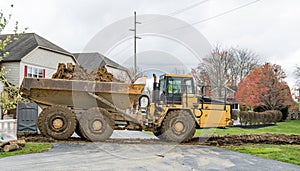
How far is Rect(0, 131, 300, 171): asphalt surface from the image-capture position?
6895 mm

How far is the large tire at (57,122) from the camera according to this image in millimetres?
10719

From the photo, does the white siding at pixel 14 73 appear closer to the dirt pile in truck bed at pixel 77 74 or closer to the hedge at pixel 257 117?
the dirt pile in truck bed at pixel 77 74

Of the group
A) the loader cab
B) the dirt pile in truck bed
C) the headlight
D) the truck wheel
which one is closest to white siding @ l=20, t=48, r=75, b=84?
the dirt pile in truck bed

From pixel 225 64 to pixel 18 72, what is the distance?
26174 mm

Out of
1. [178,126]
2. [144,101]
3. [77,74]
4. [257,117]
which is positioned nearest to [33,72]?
[77,74]

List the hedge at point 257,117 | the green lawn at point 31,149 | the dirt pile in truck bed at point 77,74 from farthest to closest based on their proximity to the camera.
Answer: the hedge at point 257,117
the dirt pile in truck bed at point 77,74
the green lawn at point 31,149

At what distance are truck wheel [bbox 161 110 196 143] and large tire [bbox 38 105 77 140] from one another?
3.38 metres

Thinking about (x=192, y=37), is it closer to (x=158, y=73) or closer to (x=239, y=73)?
(x=158, y=73)

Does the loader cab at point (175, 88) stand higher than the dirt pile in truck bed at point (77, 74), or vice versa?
the dirt pile in truck bed at point (77, 74)

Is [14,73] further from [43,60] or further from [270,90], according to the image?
[270,90]

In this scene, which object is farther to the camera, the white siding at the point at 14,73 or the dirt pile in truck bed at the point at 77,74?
the white siding at the point at 14,73

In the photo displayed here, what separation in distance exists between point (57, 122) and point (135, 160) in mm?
4327

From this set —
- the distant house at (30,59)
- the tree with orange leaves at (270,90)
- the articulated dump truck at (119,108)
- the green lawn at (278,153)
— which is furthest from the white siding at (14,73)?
the tree with orange leaves at (270,90)

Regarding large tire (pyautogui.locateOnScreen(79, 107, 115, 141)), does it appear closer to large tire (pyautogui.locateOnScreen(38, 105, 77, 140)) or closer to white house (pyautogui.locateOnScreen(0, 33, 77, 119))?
large tire (pyautogui.locateOnScreen(38, 105, 77, 140))
